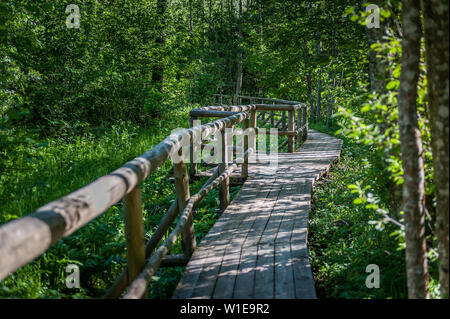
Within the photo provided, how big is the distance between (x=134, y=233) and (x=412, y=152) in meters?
1.89

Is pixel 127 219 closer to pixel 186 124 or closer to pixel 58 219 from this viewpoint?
pixel 58 219

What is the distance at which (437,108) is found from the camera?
80.2 inches

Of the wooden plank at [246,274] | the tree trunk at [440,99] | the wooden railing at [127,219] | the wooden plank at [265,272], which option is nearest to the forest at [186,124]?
the tree trunk at [440,99]

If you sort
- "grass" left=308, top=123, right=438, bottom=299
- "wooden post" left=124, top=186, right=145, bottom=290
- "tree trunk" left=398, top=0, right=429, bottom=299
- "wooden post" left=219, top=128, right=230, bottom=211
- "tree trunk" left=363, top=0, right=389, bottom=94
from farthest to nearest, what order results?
1. "wooden post" left=219, top=128, right=230, bottom=211
2. "tree trunk" left=363, top=0, right=389, bottom=94
3. "grass" left=308, top=123, right=438, bottom=299
4. "wooden post" left=124, top=186, right=145, bottom=290
5. "tree trunk" left=398, top=0, right=429, bottom=299

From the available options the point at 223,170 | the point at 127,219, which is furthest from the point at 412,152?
the point at 223,170

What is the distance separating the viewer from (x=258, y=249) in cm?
398

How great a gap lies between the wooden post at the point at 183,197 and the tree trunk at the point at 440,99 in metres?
2.38

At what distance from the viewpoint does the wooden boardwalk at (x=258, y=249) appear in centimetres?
311

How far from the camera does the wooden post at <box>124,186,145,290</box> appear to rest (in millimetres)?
2781

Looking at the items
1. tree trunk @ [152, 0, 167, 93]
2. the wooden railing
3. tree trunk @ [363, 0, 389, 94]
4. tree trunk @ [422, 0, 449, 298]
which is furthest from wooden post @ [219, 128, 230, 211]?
tree trunk @ [152, 0, 167, 93]

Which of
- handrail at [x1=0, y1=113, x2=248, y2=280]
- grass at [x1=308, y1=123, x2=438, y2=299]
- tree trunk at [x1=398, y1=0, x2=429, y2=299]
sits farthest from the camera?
grass at [x1=308, y1=123, x2=438, y2=299]

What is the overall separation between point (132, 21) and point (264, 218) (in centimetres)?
1012
